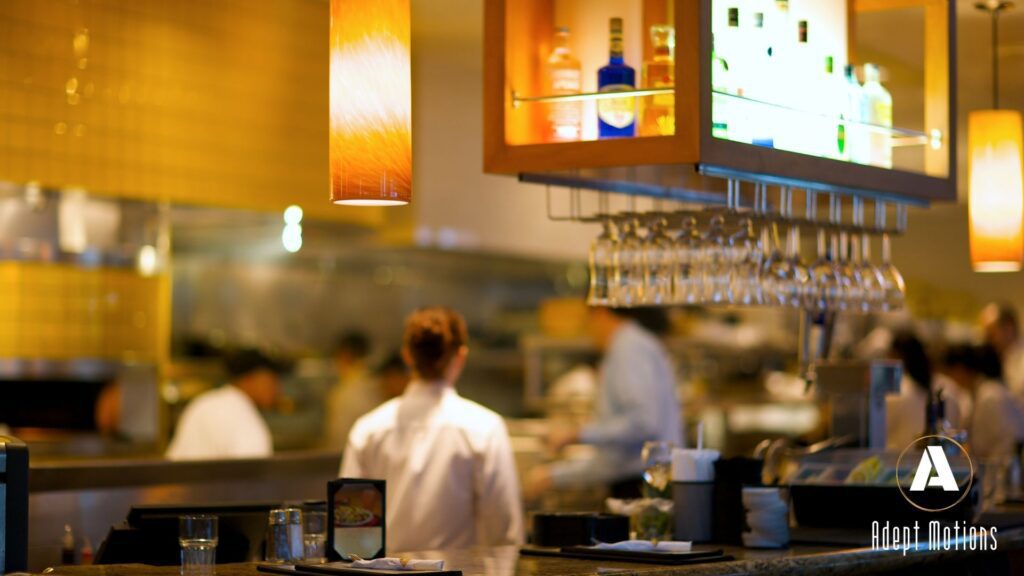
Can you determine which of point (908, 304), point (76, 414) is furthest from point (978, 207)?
point (908, 304)

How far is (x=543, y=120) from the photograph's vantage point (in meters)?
4.16

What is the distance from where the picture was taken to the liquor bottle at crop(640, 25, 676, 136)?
3951 mm

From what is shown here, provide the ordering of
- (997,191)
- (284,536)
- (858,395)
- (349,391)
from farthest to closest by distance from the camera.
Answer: (349,391)
(997,191)
(858,395)
(284,536)

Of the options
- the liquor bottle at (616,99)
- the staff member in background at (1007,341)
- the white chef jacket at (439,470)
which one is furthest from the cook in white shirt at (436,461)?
the staff member in background at (1007,341)

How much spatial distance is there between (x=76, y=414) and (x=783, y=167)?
4.63 m

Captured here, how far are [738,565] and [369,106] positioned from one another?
1334 mm

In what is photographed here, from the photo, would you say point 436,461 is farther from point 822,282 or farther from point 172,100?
point 172,100

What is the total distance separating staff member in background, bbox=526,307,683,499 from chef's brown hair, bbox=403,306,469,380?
2245mm

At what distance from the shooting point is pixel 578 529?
3.78 metres

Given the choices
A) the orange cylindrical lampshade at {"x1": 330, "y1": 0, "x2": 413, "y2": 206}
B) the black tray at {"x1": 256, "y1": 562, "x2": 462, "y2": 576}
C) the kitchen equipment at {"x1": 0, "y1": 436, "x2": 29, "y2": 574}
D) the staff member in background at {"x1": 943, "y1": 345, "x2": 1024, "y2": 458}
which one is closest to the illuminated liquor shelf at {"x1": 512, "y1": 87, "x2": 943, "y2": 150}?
the orange cylindrical lampshade at {"x1": 330, "y1": 0, "x2": 413, "y2": 206}

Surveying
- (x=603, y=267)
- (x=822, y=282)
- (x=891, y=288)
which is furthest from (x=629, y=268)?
(x=891, y=288)

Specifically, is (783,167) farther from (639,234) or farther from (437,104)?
(437,104)

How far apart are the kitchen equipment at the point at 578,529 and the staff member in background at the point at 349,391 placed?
4.20 metres

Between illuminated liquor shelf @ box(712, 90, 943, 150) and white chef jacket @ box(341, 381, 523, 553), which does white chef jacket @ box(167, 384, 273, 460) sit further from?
illuminated liquor shelf @ box(712, 90, 943, 150)
